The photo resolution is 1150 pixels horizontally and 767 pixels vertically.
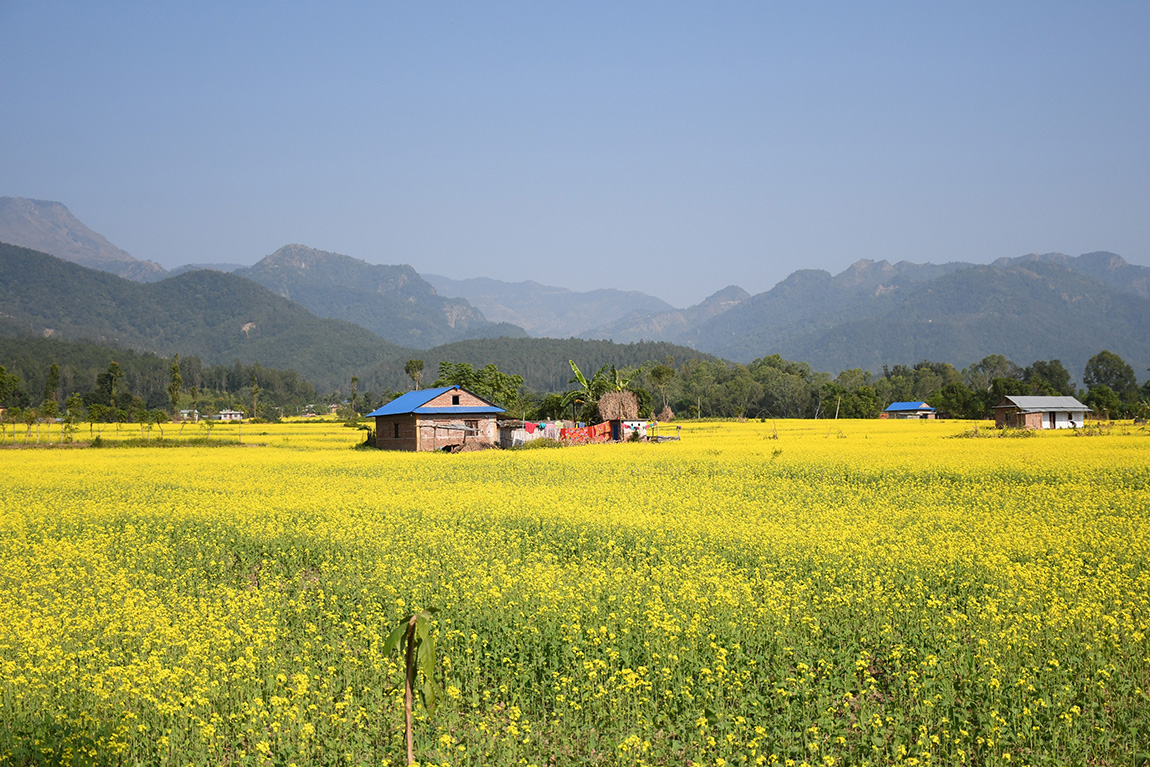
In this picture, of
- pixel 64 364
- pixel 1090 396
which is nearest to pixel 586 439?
pixel 1090 396

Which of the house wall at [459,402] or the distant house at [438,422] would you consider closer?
the distant house at [438,422]

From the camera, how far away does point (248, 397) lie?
170 metres

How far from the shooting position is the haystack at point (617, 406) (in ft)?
165

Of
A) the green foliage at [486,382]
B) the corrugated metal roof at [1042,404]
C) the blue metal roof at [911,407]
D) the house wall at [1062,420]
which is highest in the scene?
the green foliage at [486,382]

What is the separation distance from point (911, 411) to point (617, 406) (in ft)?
213

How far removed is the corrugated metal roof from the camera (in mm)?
61750

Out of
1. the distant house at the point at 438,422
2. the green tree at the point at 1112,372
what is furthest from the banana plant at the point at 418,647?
the green tree at the point at 1112,372

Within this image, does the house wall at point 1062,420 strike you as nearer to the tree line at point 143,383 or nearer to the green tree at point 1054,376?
the green tree at point 1054,376

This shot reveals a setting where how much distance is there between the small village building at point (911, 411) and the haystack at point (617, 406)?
194 feet

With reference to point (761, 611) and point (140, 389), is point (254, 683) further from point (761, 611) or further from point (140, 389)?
point (140, 389)

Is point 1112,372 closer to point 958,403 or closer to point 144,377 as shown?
point 958,403

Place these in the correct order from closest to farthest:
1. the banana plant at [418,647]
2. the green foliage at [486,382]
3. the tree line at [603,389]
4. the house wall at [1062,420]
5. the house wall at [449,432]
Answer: the banana plant at [418,647] < the house wall at [449,432] < the house wall at [1062,420] < the green foliage at [486,382] < the tree line at [603,389]

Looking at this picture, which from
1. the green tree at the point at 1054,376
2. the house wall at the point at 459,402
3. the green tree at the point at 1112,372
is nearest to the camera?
the house wall at the point at 459,402

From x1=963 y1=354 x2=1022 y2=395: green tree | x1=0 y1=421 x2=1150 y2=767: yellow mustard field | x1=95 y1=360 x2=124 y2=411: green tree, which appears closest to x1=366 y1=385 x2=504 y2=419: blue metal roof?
x1=0 y1=421 x2=1150 y2=767: yellow mustard field
